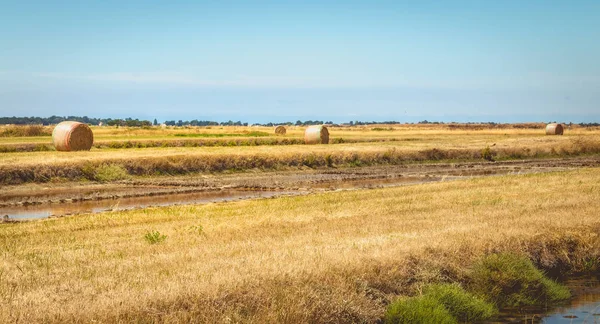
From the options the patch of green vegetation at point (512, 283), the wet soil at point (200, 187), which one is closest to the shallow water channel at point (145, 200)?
the wet soil at point (200, 187)

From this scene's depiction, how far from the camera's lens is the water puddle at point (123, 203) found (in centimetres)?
2291

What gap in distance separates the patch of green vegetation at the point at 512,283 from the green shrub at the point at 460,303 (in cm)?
57

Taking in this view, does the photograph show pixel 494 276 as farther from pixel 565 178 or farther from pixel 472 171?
pixel 472 171

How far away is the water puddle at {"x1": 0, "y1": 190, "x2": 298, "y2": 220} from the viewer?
22906 mm

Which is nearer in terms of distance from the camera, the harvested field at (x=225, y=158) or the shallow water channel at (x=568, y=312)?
the shallow water channel at (x=568, y=312)

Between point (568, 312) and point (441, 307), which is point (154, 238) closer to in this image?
point (441, 307)

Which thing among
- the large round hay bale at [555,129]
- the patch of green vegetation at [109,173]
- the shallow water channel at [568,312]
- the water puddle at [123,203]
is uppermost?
the large round hay bale at [555,129]

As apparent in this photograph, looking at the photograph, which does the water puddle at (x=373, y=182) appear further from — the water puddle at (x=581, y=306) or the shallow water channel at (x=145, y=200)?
the water puddle at (x=581, y=306)

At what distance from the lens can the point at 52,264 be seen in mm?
12078

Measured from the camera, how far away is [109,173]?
34.3 meters

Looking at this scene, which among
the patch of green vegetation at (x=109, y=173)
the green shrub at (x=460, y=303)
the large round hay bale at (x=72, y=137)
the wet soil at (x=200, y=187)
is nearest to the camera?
the green shrub at (x=460, y=303)

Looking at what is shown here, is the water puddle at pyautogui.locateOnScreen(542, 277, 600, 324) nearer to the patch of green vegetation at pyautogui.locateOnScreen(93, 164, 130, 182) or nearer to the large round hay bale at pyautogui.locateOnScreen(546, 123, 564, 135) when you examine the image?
the patch of green vegetation at pyautogui.locateOnScreen(93, 164, 130, 182)

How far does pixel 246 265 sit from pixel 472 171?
31.3m

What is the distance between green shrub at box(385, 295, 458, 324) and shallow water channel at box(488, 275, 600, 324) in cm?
125
